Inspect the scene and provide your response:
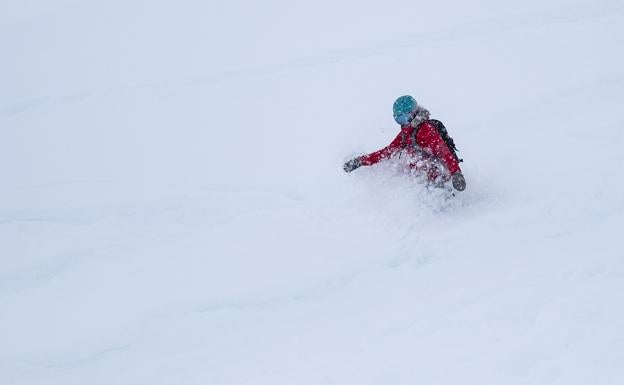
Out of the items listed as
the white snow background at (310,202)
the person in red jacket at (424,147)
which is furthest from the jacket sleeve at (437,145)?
Answer: the white snow background at (310,202)

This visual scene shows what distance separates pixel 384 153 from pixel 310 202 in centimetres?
135

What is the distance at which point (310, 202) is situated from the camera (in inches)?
247

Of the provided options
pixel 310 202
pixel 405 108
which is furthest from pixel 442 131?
pixel 310 202

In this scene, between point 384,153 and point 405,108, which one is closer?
point 405,108

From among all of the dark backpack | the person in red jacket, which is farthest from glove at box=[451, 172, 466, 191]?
the dark backpack

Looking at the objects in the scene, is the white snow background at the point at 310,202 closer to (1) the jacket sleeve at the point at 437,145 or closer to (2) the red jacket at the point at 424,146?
(2) the red jacket at the point at 424,146

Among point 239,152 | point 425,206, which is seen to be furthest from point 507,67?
point 239,152

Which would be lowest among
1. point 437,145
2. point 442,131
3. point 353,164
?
point 437,145

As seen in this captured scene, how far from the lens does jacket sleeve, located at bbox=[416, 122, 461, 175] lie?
190 inches

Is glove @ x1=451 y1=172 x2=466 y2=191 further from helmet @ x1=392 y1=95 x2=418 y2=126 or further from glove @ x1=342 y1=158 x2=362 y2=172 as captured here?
glove @ x1=342 y1=158 x2=362 y2=172

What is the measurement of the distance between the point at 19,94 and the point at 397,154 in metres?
6.45

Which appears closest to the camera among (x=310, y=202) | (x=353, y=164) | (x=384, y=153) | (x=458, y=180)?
(x=458, y=180)

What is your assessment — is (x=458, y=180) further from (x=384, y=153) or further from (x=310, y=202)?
(x=310, y=202)

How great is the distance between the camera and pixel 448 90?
24.0 ft
